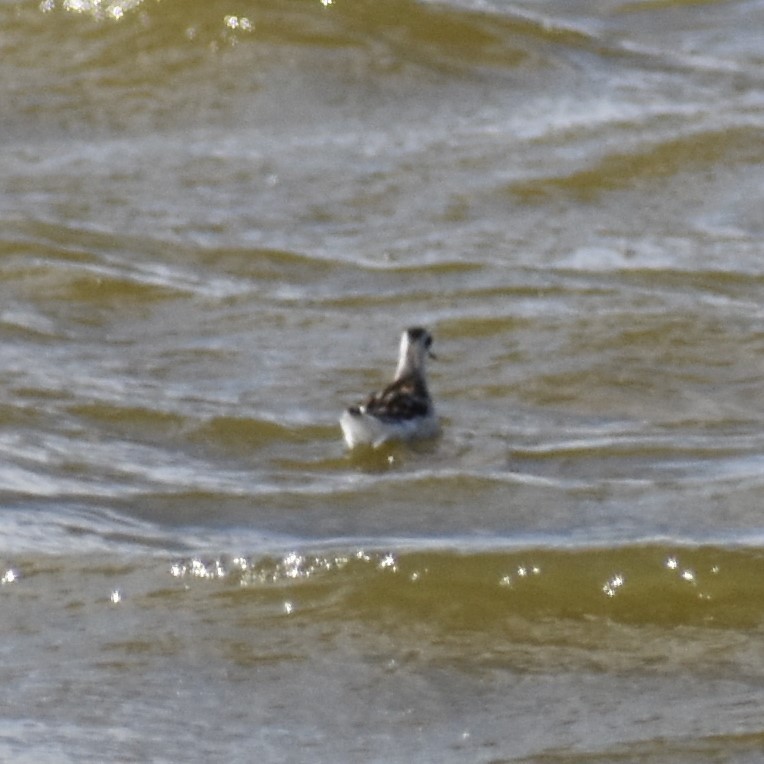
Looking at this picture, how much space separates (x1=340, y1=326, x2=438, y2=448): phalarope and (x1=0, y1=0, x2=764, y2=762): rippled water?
→ 11cm

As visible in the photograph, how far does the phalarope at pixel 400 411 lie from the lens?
29.7ft

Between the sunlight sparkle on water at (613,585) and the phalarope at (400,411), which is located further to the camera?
the phalarope at (400,411)

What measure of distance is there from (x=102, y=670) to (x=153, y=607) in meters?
0.58

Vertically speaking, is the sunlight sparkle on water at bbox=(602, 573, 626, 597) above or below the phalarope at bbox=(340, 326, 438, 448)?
below

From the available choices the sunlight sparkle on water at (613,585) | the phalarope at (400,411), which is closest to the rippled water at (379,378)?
the sunlight sparkle on water at (613,585)

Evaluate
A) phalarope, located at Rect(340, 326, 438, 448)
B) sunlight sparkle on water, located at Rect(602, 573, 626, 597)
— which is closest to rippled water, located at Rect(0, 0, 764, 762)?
sunlight sparkle on water, located at Rect(602, 573, 626, 597)

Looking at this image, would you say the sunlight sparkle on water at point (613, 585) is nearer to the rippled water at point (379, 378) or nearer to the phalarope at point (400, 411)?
the rippled water at point (379, 378)

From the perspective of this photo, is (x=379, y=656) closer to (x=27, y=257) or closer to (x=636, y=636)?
(x=636, y=636)

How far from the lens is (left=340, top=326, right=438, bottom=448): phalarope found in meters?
9.04

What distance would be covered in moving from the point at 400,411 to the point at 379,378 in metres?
1.22

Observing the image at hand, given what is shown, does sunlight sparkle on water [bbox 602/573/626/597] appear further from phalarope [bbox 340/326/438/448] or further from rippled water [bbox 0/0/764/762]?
phalarope [bbox 340/326/438/448]

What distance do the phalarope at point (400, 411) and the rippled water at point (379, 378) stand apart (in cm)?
11

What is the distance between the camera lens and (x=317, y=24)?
16.0 m

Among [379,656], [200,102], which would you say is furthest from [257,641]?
[200,102]
